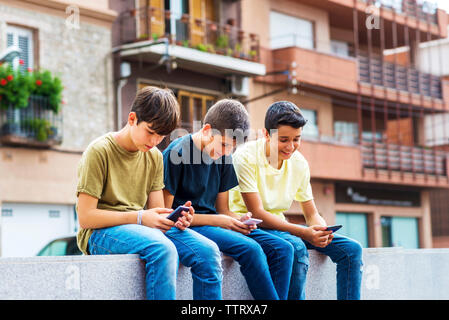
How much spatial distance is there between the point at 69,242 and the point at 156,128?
706 cm

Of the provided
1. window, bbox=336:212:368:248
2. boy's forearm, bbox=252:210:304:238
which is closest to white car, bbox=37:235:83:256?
boy's forearm, bbox=252:210:304:238

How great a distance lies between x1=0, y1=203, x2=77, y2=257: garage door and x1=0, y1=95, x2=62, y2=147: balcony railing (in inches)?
56.0

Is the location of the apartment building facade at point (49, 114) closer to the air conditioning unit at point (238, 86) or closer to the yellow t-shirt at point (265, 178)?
the air conditioning unit at point (238, 86)

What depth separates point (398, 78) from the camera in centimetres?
2720

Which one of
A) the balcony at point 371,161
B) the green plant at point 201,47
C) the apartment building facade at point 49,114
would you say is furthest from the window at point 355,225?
the apartment building facade at point 49,114

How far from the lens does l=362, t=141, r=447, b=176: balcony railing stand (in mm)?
25094

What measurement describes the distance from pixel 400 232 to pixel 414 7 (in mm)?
8217

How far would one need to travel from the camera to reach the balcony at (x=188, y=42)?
19078 mm

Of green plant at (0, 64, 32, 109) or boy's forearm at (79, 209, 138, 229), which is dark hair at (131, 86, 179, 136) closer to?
boy's forearm at (79, 209, 138, 229)

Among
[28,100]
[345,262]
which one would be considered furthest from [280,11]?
[345,262]

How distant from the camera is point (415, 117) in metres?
30.2

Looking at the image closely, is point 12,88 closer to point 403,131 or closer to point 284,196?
point 284,196

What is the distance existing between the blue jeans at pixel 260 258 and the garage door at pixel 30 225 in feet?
39.2

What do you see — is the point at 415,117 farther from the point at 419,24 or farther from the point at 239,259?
the point at 239,259
